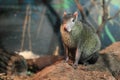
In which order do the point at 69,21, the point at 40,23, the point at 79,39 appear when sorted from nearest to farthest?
1. the point at 69,21
2. the point at 79,39
3. the point at 40,23

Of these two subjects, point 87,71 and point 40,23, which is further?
point 40,23

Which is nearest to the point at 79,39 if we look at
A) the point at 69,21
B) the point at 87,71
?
the point at 69,21

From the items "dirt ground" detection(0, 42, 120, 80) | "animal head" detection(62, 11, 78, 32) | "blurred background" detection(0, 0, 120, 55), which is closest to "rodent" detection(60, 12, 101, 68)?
"animal head" detection(62, 11, 78, 32)

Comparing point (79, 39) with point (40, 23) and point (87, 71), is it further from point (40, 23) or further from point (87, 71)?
point (40, 23)

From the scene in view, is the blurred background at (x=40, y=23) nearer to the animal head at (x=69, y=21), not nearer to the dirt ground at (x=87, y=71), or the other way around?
the dirt ground at (x=87, y=71)

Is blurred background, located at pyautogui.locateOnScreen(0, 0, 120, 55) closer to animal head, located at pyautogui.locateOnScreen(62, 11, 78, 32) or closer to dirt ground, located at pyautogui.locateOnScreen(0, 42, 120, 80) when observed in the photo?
dirt ground, located at pyautogui.locateOnScreen(0, 42, 120, 80)

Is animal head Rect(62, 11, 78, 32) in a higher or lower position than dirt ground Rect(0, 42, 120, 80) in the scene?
higher

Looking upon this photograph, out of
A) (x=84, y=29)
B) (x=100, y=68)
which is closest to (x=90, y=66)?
(x=100, y=68)
